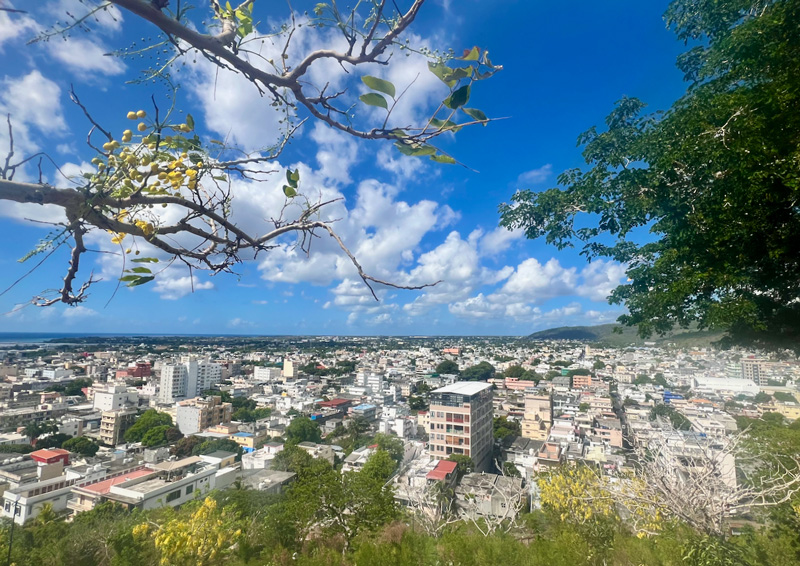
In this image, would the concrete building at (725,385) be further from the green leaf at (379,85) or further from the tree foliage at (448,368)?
the tree foliage at (448,368)

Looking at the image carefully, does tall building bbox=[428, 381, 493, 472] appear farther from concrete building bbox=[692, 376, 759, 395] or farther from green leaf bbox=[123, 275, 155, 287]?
green leaf bbox=[123, 275, 155, 287]

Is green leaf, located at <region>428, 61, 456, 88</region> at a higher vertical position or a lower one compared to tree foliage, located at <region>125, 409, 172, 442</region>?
higher

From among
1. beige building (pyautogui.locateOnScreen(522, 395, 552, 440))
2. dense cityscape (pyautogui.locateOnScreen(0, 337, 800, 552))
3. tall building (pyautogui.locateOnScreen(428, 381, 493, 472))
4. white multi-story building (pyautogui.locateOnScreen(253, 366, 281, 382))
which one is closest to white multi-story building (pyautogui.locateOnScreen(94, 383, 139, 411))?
dense cityscape (pyautogui.locateOnScreen(0, 337, 800, 552))

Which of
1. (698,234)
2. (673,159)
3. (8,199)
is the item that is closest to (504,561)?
(698,234)

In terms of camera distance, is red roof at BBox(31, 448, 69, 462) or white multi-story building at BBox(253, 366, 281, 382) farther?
white multi-story building at BBox(253, 366, 281, 382)

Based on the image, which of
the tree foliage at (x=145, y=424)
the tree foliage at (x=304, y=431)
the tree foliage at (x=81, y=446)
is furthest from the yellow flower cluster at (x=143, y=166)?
the tree foliage at (x=145, y=424)

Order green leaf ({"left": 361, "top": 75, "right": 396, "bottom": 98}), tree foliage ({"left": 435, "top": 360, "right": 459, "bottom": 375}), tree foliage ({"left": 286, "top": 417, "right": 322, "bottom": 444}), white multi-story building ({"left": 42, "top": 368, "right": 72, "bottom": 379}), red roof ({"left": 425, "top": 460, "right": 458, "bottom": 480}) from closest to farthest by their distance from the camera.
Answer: green leaf ({"left": 361, "top": 75, "right": 396, "bottom": 98}), red roof ({"left": 425, "top": 460, "right": 458, "bottom": 480}), tree foliage ({"left": 286, "top": 417, "right": 322, "bottom": 444}), white multi-story building ({"left": 42, "top": 368, "right": 72, "bottom": 379}), tree foliage ({"left": 435, "top": 360, "right": 459, "bottom": 375})
